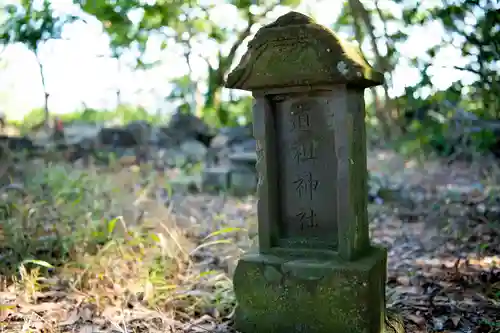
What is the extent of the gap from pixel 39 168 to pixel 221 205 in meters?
2.63

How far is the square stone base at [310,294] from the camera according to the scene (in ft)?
7.86

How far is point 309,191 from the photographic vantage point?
2.67m

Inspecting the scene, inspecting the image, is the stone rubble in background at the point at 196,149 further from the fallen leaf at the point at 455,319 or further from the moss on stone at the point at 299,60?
the moss on stone at the point at 299,60

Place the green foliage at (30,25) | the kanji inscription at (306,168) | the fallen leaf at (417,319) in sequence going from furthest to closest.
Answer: the green foliage at (30,25) → the fallen leaf at (417,319) → the kanji inscription at (306,168)

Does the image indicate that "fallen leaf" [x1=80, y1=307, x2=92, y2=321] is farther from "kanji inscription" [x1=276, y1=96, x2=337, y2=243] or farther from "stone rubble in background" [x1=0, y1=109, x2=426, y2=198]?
"stone rubble in background" [x1=0, y1=109, x2=426, y2=198]

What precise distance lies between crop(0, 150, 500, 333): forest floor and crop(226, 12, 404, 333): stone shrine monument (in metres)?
0.43

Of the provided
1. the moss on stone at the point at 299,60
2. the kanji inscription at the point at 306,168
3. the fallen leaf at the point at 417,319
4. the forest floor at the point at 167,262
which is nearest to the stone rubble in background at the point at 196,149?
the forest floor at the point at 167,262

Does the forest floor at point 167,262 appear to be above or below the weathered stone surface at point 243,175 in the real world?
below

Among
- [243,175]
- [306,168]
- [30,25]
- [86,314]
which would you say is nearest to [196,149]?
[243,175]

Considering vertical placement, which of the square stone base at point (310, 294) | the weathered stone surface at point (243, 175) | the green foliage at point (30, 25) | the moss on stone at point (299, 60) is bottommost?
the square stone base at point (310, 294)

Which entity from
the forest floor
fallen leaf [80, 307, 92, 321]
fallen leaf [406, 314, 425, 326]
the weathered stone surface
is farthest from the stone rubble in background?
fallen leaf [80, 307, 92, 321]

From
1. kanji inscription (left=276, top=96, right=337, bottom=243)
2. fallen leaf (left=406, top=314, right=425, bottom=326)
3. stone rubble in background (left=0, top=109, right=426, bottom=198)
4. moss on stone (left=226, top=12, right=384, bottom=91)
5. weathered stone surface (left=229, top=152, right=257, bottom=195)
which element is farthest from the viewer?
stone rubble in background (left=0, top=109, right=426, bottom=198)

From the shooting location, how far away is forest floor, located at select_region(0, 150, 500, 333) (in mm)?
2758

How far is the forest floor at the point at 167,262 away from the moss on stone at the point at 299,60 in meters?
→ 1.37
